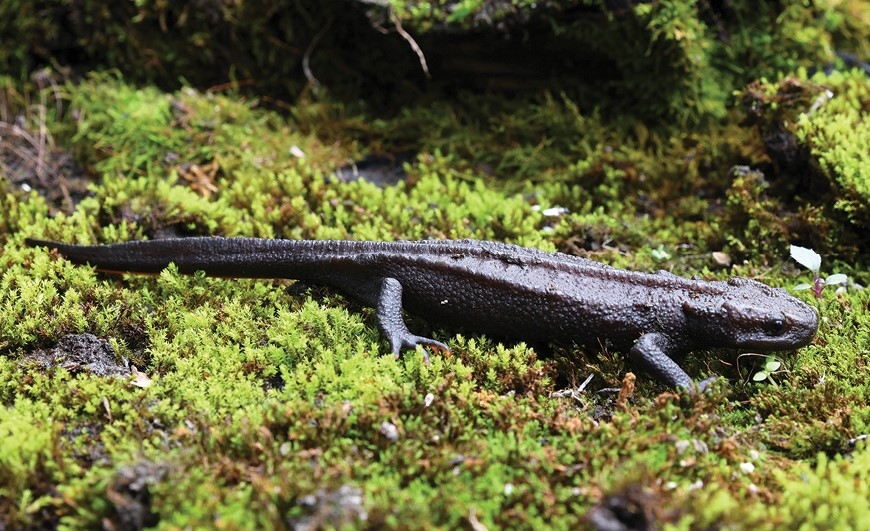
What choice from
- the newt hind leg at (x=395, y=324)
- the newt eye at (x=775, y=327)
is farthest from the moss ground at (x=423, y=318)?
the newt eye at (x=775, y=327)

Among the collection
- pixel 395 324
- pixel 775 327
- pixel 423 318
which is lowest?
pixel 423 318

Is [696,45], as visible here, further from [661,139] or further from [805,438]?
[805,438]

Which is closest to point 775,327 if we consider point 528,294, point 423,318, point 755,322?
point 755,322

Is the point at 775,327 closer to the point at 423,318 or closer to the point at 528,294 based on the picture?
the point at 528,294

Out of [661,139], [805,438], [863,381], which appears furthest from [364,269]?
[661,139]

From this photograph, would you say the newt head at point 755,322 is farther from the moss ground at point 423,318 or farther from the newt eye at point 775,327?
the moss ground at point 423,318

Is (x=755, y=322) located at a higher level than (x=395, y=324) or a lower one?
higher

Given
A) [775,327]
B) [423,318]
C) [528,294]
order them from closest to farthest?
[775,327] → [528,294] → [423,318]
